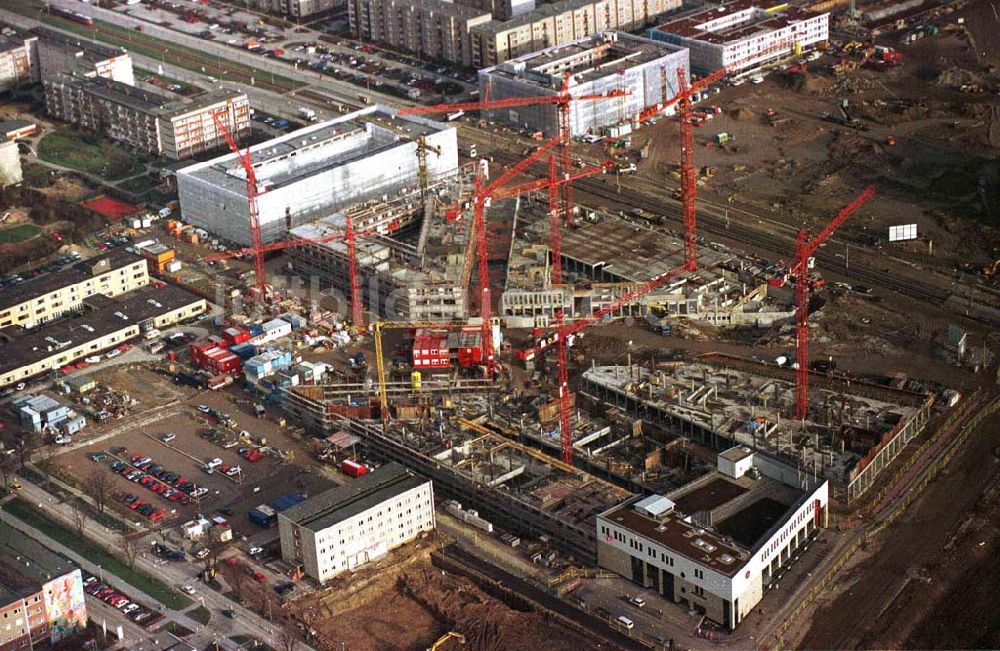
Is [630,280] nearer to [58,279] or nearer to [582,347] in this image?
[582,347]

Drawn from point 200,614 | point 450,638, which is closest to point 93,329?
point 200,614

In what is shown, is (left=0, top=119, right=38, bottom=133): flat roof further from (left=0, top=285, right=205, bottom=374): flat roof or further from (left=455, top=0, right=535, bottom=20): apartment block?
(left=455, top=0, right=535, bottom=20): apartment block

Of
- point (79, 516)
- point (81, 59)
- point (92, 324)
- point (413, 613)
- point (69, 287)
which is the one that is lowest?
point (413, 613)

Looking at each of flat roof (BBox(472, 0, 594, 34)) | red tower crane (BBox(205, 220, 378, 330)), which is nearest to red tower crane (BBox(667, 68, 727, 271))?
red tower crane (BBox(205, 220, 378, 330))

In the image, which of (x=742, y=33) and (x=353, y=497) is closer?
(x=353, y=497)

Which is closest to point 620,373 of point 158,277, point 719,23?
point 158,277

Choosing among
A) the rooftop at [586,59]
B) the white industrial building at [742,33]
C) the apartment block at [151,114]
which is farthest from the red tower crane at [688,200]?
the apartment block at [151,114]

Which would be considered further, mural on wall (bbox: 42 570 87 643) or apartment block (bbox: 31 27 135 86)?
apartment block (bbox: 31 27 135 86)
